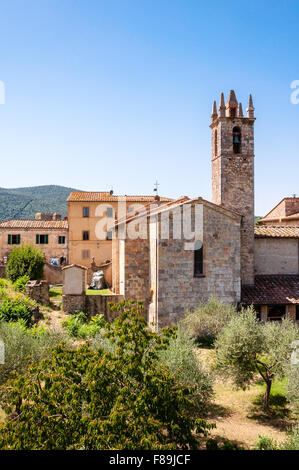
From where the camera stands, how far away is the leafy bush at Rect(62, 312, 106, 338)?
18.1 m

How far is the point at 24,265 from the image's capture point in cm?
2517

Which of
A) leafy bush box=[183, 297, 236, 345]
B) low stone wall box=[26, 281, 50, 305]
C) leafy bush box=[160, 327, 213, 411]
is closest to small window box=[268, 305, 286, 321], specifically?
leafy bush box=[183, 297, 236, 345]

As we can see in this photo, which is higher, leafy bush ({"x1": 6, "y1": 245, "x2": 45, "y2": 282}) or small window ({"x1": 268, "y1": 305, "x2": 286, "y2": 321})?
leafy bush ({"x1": 6, "y1": 245, "x2": 45, "y2": 282})

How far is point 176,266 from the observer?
19.0 meters

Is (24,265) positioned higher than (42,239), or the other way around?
(42,239)

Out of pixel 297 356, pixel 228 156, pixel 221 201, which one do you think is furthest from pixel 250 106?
pixel 297 356

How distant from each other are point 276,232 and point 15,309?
14868 millimetres

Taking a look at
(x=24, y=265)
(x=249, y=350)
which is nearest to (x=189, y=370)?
(x=249, y=350)

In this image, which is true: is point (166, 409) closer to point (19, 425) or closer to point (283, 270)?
point (19, 425)

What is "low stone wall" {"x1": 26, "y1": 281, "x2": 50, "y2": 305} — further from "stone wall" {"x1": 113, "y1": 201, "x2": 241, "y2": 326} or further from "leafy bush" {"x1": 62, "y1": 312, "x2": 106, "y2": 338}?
"stone wall" {"x1": 113, "y1": 201, "x2": 241, "y2": 326}

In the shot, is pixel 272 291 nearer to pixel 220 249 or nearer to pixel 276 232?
pixel 276 232

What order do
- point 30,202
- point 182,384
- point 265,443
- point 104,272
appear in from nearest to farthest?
point 182,384
point 265,443
point 104,272
point 30,202

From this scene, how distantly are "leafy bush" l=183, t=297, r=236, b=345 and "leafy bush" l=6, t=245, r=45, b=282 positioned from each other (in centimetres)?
1191

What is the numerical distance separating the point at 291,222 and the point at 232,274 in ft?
41.7
